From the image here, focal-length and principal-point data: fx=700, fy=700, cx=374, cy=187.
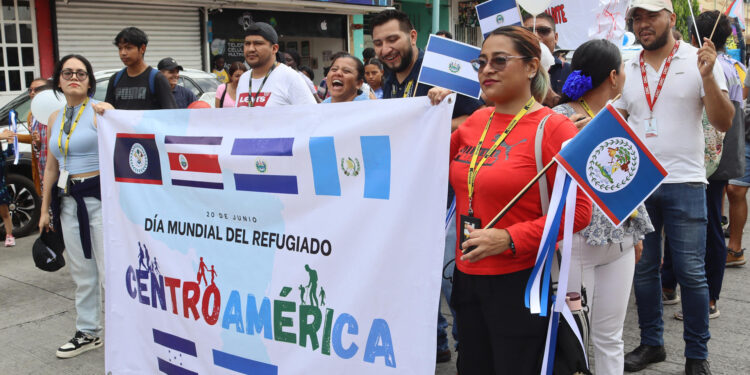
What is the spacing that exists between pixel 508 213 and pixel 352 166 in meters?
0.74

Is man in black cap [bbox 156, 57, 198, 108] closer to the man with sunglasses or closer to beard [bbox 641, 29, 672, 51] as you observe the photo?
the man with sunglasses

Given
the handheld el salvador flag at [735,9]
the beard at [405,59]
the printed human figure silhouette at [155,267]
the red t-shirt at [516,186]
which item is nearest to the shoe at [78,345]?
the printed human figure silhouette at [155,267]

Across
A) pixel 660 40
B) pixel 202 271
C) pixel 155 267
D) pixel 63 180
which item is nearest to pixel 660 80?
pixel 660 40

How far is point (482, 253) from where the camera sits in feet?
8.41

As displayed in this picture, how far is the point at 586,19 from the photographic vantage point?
295 inches

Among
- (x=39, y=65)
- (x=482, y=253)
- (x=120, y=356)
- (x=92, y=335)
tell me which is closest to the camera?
(x=482, y=253)

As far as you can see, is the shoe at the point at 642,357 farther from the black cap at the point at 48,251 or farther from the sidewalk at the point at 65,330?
the black cap at the point at 48,251

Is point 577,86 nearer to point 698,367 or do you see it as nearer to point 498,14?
point 498,14

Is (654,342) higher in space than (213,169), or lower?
lower

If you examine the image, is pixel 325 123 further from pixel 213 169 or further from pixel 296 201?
pixel 213 169

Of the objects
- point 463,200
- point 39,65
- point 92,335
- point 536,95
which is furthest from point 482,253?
point 39,65

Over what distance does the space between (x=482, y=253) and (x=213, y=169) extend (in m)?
1.67

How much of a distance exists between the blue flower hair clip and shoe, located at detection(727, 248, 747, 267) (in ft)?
13.1

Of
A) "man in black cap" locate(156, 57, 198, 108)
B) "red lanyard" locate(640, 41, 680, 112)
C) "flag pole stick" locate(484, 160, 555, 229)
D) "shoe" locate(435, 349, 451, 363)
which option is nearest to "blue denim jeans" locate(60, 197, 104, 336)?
"shoe" locate(435, 349, 451, 363)
